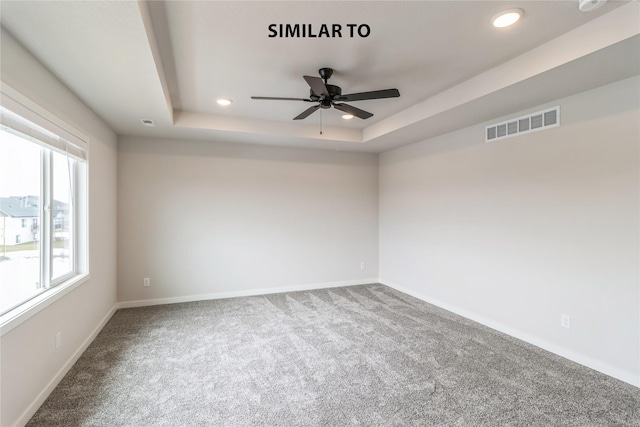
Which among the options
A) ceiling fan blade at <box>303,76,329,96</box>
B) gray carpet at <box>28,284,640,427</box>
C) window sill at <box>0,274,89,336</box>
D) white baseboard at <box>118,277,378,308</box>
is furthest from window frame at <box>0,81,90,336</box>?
ceiling fan blade at <box>303,76,329,96</box>

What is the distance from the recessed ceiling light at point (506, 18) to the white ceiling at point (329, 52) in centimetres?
4

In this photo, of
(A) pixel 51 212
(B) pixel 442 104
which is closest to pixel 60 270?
(A) pixel 51 212

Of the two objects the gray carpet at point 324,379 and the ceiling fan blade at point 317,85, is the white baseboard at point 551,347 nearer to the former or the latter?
the gray carpet at point 324,379

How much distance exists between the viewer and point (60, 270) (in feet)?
8.81

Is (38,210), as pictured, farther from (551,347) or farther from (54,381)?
(551,347)

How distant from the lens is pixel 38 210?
7.75 ft

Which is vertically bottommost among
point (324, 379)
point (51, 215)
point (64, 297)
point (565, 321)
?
point (324, 379)

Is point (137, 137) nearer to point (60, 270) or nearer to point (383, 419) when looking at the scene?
point (60, 270)

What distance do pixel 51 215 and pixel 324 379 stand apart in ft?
8.77

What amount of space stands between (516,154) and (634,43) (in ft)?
4.73

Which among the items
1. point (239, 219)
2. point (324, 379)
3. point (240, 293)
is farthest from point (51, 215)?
point (240, 293)

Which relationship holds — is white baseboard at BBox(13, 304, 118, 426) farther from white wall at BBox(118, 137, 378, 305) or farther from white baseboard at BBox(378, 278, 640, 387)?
white baseboard at BBox(378, 278, 640, 387)

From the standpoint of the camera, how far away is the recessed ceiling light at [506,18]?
6.37 feet

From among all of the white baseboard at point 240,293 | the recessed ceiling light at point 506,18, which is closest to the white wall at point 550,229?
the recessed ceiling light at point 506,18
